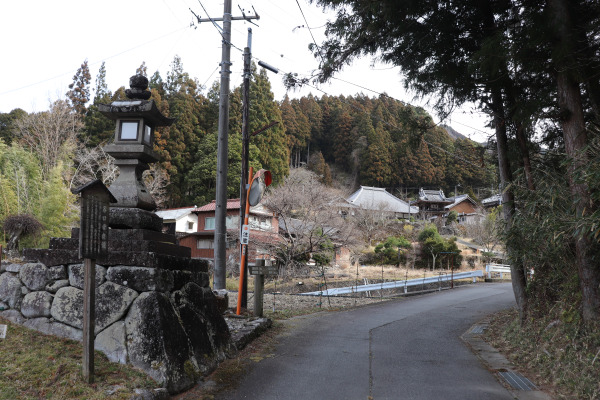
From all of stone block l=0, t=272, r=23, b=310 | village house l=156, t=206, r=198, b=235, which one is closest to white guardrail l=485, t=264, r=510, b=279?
village house l=156, t=206, r=198, b=235

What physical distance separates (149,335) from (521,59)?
5436mm

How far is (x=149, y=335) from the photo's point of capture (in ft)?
13.8

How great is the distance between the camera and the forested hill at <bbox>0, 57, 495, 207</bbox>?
23.9 meters

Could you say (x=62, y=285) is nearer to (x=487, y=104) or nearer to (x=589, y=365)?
(x=589, y=365)

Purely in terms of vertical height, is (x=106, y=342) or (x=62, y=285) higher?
(x=62, y=285)

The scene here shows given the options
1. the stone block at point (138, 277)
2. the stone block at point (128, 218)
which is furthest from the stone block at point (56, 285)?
the stone block at point (128, 218)

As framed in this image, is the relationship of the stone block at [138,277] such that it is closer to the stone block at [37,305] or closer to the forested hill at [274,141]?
the stone block at [37,305]

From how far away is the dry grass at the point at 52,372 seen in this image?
3.38 m

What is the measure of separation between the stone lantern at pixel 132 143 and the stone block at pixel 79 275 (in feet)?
3.32

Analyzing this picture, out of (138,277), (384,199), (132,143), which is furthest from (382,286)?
(384,199)

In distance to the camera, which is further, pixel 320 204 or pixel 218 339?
pixel 320 204

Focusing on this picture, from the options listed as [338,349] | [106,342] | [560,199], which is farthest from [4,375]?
[560,199]

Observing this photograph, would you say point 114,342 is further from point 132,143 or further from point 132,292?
point 132,143

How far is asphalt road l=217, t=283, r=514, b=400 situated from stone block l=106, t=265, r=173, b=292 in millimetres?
1338
